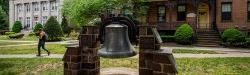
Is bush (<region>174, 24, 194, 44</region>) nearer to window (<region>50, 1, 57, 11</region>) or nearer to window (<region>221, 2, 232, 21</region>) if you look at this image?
window (<region>221, 2, 232, 21</region>)

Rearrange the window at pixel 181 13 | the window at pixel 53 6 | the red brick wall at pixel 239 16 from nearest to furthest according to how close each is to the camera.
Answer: the red brick wall at pixel 239 16 < the window at pixel 181 13 < the window at pixel 53 6

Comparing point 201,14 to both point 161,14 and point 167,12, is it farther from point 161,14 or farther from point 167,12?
point 161,14

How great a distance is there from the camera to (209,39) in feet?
99.3

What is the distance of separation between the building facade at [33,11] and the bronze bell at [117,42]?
50.4 m

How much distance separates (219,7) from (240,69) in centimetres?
1844


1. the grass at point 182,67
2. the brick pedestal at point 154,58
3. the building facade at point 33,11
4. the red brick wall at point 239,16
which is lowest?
the grass at point 182,67

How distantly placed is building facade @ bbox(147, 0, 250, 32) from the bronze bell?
24.0 m

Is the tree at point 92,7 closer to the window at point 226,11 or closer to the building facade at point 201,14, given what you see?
the building facade at point 201,14

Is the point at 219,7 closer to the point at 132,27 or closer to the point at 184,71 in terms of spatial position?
the point at 184,71

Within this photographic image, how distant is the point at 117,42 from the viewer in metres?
8.23

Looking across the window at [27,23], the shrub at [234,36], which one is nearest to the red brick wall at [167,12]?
the shrub at [234,36]

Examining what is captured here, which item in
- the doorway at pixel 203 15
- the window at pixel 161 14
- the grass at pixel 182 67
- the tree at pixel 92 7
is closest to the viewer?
the grass at pixel 182 67

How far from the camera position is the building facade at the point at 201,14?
31.0 meters

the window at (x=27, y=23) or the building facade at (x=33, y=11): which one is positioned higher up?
the building facade at (x=33, y=11)
